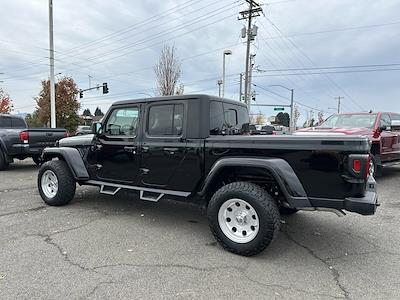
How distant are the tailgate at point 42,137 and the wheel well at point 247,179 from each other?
7494 mm

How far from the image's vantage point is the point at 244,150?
4.01 m

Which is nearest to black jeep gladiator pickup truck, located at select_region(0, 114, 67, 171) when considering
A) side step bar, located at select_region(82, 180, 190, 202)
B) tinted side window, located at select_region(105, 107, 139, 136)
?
side step bar, located at select_region(82, 180, 190, 202)

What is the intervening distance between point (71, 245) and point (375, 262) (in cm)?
367

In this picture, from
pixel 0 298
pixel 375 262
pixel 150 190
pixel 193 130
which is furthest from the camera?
pixel 150 190

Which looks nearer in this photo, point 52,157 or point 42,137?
point 52,157

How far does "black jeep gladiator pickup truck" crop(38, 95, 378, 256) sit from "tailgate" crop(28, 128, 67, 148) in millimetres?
4139

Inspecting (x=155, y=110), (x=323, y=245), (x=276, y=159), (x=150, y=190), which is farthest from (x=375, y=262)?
(x=155, y=110)

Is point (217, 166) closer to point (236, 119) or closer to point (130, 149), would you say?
point (236, 119)

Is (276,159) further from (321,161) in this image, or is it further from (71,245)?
(71,245)

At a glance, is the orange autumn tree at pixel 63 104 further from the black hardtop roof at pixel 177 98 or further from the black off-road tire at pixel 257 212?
the black off-road tire at pixel 257 212

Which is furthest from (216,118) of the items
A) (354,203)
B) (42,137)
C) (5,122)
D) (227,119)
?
(5,122)

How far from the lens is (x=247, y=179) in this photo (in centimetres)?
436

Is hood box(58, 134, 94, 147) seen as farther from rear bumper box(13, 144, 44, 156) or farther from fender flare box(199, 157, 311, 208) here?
rear bumper box(13, 144, 44, 156)

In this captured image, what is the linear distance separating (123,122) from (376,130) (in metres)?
6.82
